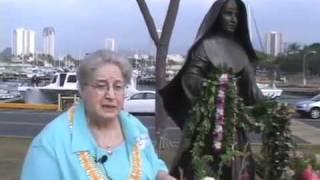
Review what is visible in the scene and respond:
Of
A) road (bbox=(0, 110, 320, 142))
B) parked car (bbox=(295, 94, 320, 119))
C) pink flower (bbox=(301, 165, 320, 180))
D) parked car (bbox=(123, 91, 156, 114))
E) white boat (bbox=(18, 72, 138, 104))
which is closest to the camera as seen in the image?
pink flower (bbox=(301, 165, 320, 180))

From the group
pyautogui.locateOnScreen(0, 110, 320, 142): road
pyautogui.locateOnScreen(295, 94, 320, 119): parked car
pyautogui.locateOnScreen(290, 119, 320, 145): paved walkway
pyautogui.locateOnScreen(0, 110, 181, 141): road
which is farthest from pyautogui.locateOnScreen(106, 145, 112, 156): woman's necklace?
pyautogui.locateOnScreen(295, 94, 320, 119): parked car

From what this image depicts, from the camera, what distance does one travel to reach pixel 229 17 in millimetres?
4949

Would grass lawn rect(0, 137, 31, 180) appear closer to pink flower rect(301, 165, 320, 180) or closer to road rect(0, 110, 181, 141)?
road rect(0, 110, 181, 141)

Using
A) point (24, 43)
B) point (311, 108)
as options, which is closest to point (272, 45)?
point (311, 108)

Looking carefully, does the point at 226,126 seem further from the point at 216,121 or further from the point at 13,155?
the point at 13,155

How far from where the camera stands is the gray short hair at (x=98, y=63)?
2.88 meters

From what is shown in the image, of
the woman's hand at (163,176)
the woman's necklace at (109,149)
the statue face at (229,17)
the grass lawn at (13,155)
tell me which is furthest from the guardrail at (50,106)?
the woman's necklace at (109,149)

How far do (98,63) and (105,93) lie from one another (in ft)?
0.45

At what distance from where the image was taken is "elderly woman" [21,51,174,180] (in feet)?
9.07

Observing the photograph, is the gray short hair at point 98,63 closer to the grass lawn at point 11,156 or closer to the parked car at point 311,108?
the grass lawn at point 11,156

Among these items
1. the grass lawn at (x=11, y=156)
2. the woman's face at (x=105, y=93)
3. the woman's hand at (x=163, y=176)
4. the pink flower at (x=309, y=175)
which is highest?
the woman's face at (x=105, y=93)

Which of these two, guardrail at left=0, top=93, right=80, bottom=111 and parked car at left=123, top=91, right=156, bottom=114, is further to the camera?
guardrail at left=0, top=93, right=80, bottom=111

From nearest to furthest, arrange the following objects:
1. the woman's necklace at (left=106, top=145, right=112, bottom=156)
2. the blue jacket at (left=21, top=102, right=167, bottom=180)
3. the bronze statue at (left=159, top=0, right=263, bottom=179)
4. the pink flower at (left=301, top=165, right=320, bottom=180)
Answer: the blue jacket at (left=21, top=102, right=167, bottom=180) < the woman's necklace at (left=106, top=145, right=112, bottom=156) < the pink flower at (left=301, top=165, right=320, bottom=180) < the bronze statue at (left=159, top=0, right=263, bottom=179)

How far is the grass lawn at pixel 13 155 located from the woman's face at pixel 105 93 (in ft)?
20.8
